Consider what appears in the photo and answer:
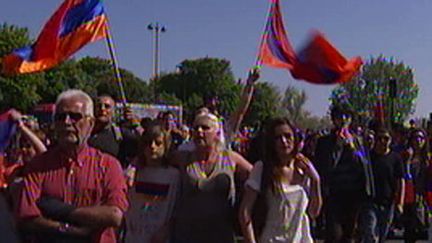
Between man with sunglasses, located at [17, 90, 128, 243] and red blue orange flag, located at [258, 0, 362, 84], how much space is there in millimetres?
4858

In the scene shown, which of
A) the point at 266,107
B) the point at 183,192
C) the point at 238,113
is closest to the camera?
the point at 183,192

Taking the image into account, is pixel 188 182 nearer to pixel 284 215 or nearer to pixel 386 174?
pixel 284 215

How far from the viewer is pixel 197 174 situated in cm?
607

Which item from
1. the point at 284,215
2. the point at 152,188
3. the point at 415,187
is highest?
the point at 152,188

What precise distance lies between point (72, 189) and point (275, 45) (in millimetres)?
5757

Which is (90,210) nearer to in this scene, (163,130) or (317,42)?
(163,130)

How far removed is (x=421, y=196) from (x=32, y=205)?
915 cm

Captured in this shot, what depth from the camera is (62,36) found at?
372 inches

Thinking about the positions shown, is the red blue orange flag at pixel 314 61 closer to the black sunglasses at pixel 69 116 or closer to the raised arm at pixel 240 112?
the raised arm at pixel 240 112

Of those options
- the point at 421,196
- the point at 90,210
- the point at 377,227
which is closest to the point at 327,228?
the point at 377,227

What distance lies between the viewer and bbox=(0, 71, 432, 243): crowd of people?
4324 millimetres

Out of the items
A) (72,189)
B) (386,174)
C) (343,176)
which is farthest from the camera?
(386,174)

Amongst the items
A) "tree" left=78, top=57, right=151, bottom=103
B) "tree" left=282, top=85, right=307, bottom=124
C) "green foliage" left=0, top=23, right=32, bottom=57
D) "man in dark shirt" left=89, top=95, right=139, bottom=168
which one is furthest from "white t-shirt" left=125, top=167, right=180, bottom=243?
"tree" left=282, top=85, right=307, bottom=124

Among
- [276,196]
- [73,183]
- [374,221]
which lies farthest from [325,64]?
[73,183]
